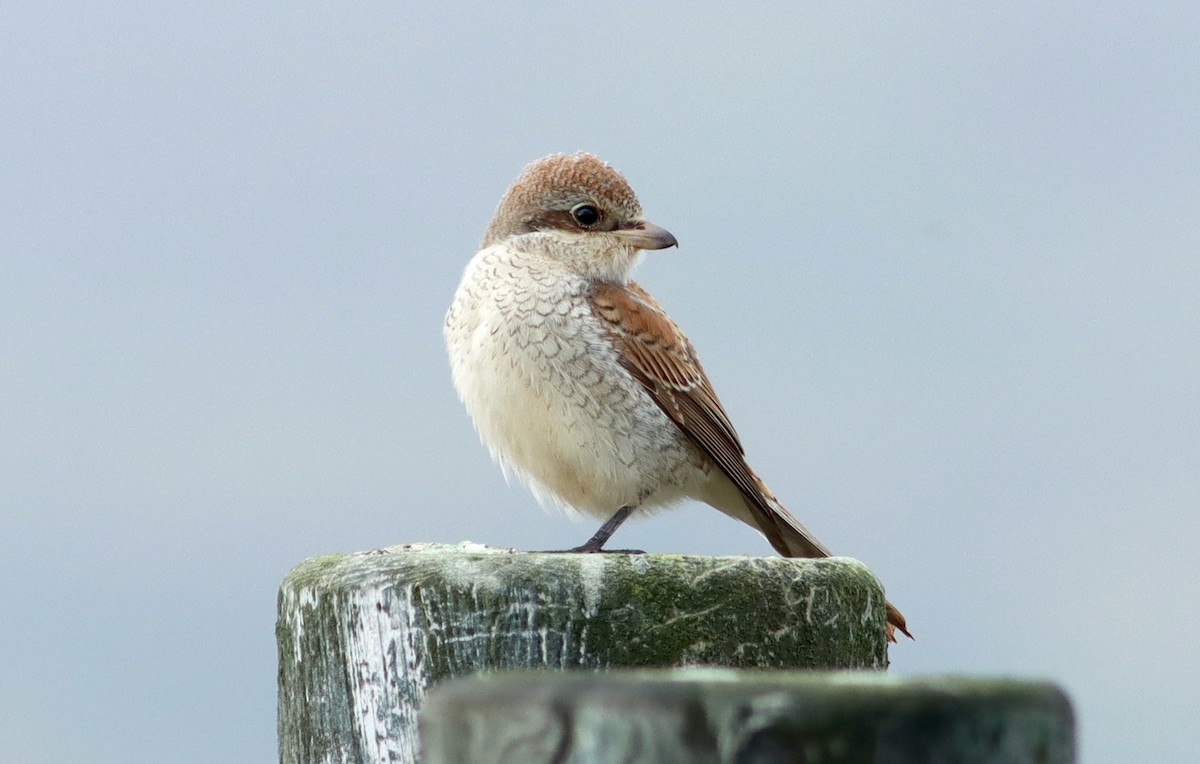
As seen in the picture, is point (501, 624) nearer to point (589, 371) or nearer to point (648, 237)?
point (589, 371)

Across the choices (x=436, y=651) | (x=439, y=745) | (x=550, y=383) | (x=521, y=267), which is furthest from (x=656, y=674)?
(x=521, y=267)

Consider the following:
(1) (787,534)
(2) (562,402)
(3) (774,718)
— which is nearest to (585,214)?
(2) (562,402)

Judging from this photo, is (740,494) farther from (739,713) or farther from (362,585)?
(739,713)

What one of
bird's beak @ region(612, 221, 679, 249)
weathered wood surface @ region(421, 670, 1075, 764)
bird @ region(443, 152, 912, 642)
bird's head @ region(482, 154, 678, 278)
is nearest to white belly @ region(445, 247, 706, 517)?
bird @ region(443, 152, 912, 642)

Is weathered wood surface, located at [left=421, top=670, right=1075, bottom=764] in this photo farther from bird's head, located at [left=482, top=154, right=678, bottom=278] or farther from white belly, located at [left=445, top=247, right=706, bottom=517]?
bird's head, located at [left=482, top=154, right=678, bottom=278]

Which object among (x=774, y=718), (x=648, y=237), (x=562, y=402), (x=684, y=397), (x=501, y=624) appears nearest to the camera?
(x=774, y=718)
